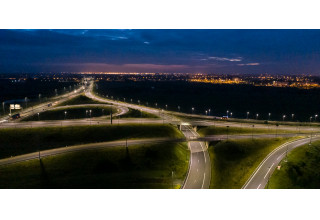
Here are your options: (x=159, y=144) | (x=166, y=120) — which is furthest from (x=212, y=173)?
(x=166, y=120)

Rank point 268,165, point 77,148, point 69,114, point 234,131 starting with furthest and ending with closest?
point 69,114
point 234,131
point 77,148
point 268,165

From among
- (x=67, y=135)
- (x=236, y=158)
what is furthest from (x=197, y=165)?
(x=67, y=135)

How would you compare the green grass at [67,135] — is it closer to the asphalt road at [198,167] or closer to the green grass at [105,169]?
the asphalt road at [198,167]

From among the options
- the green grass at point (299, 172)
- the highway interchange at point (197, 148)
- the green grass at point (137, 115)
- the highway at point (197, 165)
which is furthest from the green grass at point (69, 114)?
the green grass at point (299, 172)

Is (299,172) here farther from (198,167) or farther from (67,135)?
(67,135)

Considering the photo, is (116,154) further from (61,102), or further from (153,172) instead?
(61,102)

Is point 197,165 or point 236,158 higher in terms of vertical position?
point 236,158

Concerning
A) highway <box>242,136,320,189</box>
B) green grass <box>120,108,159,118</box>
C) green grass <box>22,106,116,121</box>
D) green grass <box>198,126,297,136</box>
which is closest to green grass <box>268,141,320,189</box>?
highway <box>242,136,320,189</box>
